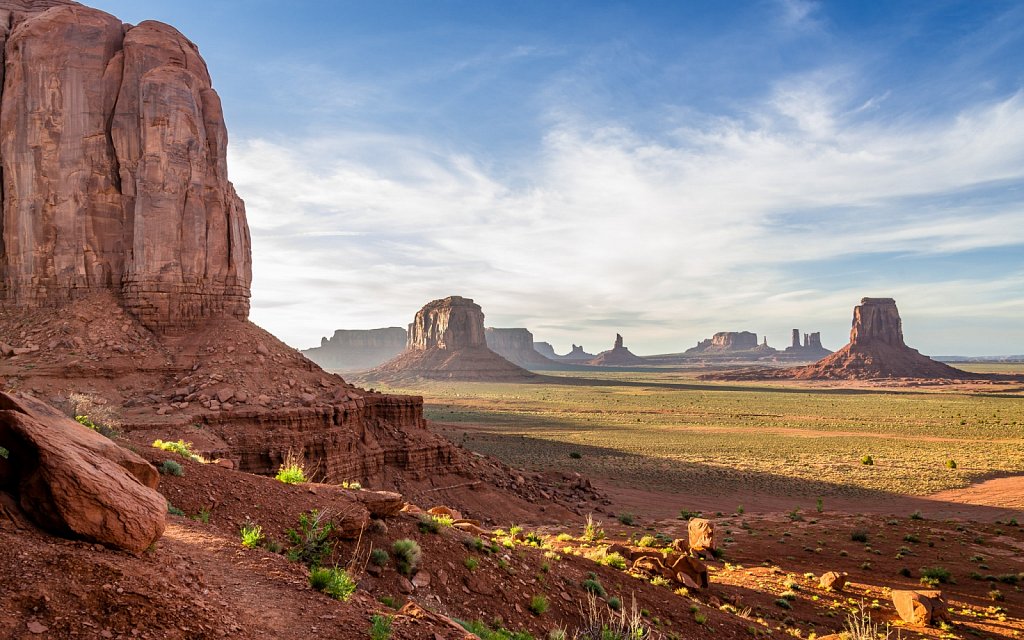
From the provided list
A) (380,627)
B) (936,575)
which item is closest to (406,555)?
(380,627)

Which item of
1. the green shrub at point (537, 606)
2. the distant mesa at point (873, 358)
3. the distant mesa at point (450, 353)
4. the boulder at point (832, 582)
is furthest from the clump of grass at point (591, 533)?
the distant mesa at point (873, 358)

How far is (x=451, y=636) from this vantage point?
20.5 feet

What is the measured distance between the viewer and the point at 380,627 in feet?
18.8

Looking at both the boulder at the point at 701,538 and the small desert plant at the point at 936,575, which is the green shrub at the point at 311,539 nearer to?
the boulder at the point at 701,538

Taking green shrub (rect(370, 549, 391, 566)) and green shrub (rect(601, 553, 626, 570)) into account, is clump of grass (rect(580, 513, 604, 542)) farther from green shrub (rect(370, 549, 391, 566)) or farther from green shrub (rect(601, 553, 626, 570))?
green shrub (rect(370, 549, 391, 566))

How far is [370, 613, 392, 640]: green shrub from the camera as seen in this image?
5.60 metres

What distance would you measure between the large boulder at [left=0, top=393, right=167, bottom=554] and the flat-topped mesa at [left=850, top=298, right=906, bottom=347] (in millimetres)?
191683

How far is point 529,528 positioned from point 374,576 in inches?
590

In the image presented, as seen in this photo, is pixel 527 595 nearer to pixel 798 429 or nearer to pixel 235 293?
pixel 235 293

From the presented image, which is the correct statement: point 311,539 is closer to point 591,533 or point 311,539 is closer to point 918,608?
point 591,533

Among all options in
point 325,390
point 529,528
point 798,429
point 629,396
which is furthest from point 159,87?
point 629,396

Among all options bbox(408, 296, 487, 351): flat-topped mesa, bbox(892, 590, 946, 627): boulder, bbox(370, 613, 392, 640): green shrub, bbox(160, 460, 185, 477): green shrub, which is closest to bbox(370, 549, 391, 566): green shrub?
bbox(370, 613, 392, 640): green shrub

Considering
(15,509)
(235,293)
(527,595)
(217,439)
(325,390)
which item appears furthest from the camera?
(235,293)

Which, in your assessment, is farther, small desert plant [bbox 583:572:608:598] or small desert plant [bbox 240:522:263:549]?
small desert plant [bbox 583:572:608:598]
